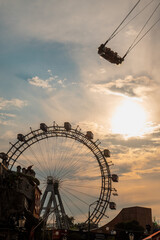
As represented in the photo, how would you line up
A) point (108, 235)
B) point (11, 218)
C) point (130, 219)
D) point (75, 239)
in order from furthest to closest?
point (130, 219) → point (108, 235) → point (75, 239) → point (11, 218)

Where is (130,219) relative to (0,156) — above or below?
below

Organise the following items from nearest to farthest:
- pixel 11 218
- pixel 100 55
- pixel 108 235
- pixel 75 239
→ 1. pixel 100 55
2. pixel 11 218
3. pixel 75 239
4. pixel 108 235

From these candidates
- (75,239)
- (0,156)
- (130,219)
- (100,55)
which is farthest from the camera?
(130,219)

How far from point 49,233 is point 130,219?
33085mm

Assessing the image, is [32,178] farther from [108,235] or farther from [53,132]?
[108,235]

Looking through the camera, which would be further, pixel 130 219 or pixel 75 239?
pixel 130 219

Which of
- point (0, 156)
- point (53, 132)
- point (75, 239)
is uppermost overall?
point (53, 132)

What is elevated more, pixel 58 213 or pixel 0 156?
pixel 0 156

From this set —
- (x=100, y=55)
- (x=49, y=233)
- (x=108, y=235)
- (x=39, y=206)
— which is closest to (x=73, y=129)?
(x=39, y=206)

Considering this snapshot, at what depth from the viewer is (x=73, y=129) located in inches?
2490

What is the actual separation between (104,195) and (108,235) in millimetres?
16804

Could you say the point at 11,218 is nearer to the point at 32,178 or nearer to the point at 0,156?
the point at 32,178

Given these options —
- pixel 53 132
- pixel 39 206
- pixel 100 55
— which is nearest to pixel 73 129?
pixel 53 132

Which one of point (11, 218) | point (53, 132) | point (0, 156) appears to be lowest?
point (11, 218)
